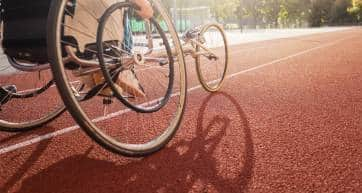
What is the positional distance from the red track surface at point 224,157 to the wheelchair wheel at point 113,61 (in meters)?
0.21

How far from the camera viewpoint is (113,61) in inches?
111

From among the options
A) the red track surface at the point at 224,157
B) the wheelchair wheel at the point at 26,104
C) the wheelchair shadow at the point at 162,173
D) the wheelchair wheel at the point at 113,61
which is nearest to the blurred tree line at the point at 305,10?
the wheelchair wheel at the point at 26,104

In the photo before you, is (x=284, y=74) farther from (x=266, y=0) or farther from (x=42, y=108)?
(x=266, y=0)

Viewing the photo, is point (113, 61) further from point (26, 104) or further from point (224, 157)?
point (26, 104)

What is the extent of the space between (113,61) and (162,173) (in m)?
0.97

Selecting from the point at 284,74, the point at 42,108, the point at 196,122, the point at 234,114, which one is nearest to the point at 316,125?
the point at 234,114

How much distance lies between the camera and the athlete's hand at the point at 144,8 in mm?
2738

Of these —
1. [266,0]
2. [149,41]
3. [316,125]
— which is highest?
[266,0]

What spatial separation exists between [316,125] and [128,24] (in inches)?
81.6

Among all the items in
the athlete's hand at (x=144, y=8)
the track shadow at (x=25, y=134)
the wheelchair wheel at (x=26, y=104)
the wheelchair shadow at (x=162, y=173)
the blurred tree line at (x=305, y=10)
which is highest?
the blurred tree line at (x=305, y=10)

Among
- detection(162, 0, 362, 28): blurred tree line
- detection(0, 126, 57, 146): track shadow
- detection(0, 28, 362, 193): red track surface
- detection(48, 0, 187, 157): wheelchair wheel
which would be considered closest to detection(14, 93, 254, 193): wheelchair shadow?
Answer: detection(0, 28, 362, 193): red track surface

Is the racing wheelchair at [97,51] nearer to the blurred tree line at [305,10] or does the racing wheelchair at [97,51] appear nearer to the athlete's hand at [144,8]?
the athlete's hand at [144,8]

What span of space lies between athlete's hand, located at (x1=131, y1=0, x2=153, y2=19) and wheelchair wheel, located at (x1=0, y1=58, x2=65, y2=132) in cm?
113

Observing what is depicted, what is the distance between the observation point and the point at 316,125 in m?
3.55
